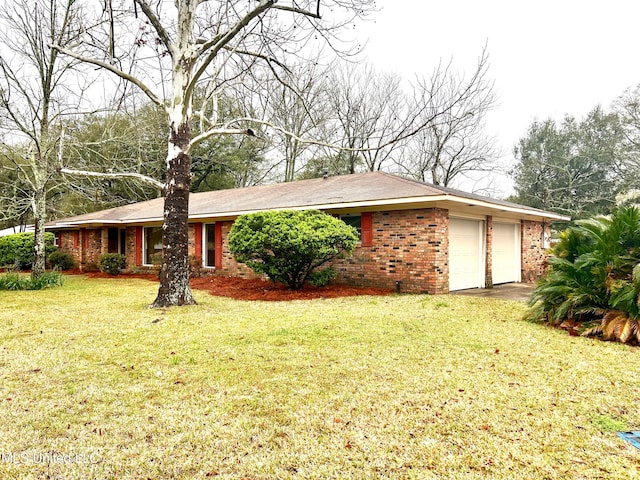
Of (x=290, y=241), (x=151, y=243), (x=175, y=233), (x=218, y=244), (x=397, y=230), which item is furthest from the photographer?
(x=151, y=243)

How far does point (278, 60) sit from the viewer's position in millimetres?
9508

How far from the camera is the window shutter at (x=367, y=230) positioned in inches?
444

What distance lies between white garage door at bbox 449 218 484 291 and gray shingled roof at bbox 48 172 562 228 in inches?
36.1

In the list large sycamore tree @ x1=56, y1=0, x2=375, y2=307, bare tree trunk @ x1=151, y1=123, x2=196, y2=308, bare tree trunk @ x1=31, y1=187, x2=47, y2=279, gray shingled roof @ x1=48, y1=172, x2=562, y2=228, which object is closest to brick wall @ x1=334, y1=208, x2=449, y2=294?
gray shingled roof @ x1=48, y1=172, x2=562, y2=228

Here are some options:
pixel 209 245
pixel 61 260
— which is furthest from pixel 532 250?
pixel 61 260

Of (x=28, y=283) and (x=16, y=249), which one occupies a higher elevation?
(x=16, y=249)

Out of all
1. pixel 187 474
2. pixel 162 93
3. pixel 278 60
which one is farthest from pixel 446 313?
pixel 162 93

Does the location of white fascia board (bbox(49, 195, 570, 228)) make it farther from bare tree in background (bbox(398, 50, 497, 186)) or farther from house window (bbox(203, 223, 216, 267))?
bare tree in background (bbox(398, 50, 497, 186))

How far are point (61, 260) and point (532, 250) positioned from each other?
21.4 metres

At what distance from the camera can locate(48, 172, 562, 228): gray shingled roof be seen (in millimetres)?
10258

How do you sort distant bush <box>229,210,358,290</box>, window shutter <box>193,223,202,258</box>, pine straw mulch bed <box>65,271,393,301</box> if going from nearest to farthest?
distant bush <box>229,210,358,290</box>, pine straw mulch bed <box>65,271,393,301</box>, window shutter <box>193,223,202,258</box>

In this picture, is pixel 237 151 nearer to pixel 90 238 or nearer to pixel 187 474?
pixel 90 238

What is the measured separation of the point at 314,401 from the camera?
11.4 ft

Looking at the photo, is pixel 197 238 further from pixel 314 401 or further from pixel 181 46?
pixel 314 401
